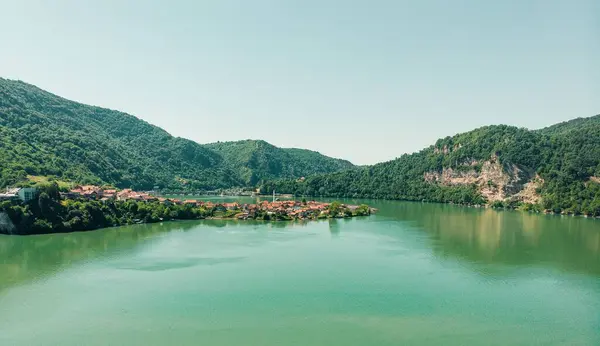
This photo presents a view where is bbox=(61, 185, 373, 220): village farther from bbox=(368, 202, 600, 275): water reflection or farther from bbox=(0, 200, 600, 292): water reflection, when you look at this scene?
bbox=(368, 202, 600, 275): water reflection

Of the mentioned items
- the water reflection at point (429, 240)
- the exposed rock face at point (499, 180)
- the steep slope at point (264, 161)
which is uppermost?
the steep slope at point (264, 161)

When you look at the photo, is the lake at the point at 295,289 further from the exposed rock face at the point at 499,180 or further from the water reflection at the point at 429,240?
the exposed rock face at the point at 499,180

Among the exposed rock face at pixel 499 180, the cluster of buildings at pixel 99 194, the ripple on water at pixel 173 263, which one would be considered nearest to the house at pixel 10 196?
the cluster of buildings at pixel 99 194

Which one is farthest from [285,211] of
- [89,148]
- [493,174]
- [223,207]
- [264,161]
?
[264,161]

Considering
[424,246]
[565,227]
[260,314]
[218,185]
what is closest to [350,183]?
[218,185]

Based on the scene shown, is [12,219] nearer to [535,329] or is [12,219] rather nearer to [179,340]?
[179,340]

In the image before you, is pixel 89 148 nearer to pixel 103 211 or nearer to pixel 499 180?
pixel 103 211
